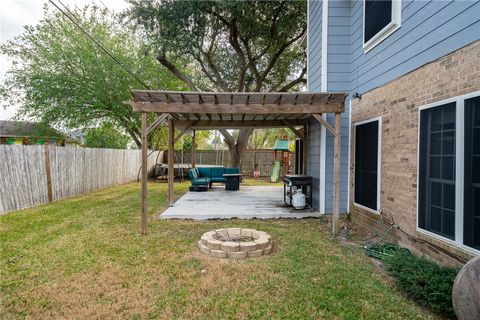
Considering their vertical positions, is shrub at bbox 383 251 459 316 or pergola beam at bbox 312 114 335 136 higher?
pergola beam at bbox 312 114 335 136

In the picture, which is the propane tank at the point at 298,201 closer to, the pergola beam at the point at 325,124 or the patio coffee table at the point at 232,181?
the pergola beam at the point at 325,124

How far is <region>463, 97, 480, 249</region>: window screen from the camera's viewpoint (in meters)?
2.80

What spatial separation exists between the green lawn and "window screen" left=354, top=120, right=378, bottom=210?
98 centimetres

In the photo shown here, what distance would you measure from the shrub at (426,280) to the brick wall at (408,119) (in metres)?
0.46

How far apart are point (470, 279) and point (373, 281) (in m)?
1.34

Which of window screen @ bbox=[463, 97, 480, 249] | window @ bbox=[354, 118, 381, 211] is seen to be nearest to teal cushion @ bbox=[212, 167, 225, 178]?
window @ bbox=[354, 118, 381, 211]

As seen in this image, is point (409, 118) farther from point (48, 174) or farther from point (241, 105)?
point (48, 174)

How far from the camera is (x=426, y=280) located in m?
2.66

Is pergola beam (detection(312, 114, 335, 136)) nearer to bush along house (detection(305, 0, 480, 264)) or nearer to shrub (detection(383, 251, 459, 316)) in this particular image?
bush along house (detection(305, 0, 480, 264))

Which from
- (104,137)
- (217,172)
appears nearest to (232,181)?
(217,172)

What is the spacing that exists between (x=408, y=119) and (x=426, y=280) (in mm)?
2198

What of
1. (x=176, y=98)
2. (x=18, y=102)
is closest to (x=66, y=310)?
(x=176, y=98)

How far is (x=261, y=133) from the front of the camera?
114ft

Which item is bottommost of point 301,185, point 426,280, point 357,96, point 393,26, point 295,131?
point 426,280
